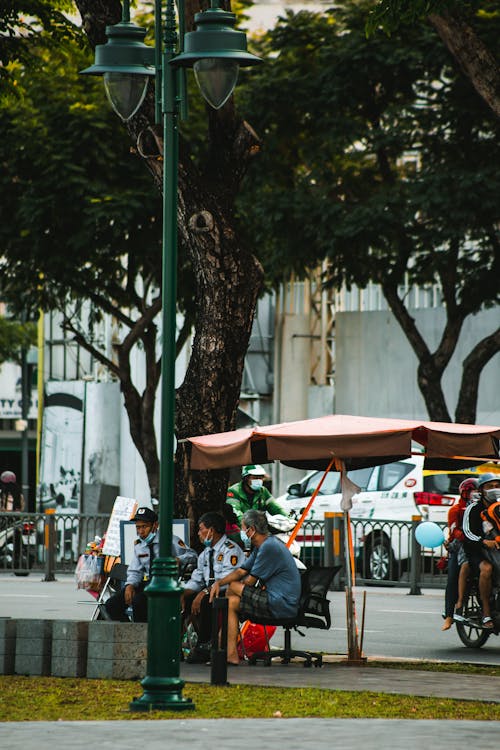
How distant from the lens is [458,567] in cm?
1532

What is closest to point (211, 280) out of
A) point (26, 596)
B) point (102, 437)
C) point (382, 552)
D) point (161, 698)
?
point (161, 698)

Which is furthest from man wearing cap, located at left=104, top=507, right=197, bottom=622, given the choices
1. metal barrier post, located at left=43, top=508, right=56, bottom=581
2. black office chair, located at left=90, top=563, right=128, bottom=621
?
metal barrier post, located at left=43, top=508, right=56, bottom=581

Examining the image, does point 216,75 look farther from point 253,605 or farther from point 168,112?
point 253,605

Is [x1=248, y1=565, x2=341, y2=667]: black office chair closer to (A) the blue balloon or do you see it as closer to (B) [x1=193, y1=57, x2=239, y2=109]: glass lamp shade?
(A) the blue balloon

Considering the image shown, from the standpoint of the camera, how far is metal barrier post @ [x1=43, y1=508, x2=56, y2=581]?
2503cm

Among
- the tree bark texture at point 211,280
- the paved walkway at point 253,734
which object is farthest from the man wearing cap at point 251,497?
the paved walkway at point 253,734

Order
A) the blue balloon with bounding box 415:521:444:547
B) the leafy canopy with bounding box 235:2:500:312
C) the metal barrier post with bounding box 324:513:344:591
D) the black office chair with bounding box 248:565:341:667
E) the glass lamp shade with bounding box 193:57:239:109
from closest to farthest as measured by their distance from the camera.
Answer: the glass lamp shade with bounding box 193:57:239:109
the black office chair with bounding box 248:565:341:667
the blue balloon with bounding box 415:521:444:547
the metal barrier post with bounding box 324:513:344:591
the leafy canopy with bounding box 235:2:500:312

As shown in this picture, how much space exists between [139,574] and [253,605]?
1249 mm

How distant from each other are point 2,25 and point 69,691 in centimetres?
940

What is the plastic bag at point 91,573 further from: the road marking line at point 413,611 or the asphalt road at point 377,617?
the road marking line at point 413,611

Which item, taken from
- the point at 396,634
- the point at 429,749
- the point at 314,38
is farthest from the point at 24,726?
the point at 314,38

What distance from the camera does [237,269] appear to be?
1482cm

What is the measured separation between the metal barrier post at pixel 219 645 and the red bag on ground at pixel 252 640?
6.78ft

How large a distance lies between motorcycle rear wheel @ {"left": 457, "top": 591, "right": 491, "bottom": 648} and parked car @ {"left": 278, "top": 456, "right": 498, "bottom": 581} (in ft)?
23.3
